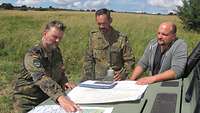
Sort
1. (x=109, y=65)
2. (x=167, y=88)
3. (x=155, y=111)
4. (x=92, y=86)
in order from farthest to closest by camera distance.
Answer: (x=109, y=65), (x=92, y=86), (x=167, y=88), (x=155, y=111)

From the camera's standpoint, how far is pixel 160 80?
10.8 ft

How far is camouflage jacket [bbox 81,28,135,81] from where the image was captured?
4.76m

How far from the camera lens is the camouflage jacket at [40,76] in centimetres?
287

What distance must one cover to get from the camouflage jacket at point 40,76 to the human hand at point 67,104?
6 cm

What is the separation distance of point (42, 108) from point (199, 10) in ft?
105

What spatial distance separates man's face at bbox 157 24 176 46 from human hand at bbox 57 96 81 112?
4.32 ft

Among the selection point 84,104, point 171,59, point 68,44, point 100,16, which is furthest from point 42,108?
point 68,44

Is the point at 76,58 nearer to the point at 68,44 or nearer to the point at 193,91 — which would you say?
the point at 68,44

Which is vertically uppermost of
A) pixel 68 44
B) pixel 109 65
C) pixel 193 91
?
pixel 193 91

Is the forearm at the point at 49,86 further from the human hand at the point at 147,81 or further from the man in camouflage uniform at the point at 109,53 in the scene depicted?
the man in camouflage uniform at the point at 109,53

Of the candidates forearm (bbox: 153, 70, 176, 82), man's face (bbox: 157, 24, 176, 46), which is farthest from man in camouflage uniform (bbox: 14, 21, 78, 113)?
man's face (bbox: 157, 24, 176, 46)

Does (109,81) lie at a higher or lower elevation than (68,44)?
higher

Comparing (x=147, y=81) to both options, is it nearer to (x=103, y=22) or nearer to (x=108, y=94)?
(x=108, y=94)

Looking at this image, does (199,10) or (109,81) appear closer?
(109,81)
